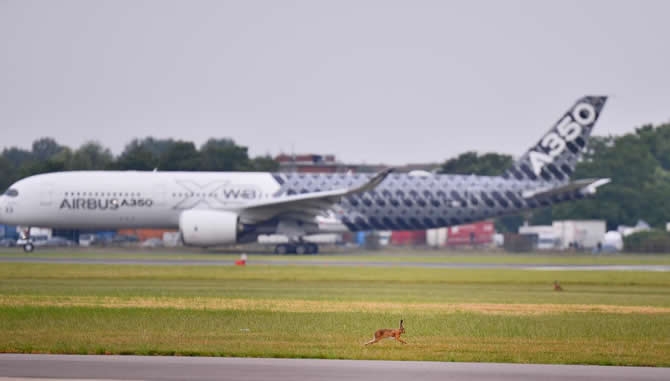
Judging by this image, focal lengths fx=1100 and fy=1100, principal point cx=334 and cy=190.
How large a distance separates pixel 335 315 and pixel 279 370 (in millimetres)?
8790

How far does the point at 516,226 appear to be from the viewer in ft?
397

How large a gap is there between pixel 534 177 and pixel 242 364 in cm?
4748

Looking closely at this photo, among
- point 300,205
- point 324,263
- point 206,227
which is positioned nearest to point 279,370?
point 324,263

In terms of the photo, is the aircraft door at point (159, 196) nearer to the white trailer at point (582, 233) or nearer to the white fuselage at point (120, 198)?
the white fuselage at point (120, 198)

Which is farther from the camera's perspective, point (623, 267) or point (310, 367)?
point (623, 267)

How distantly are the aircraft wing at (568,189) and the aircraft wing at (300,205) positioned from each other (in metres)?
9.09

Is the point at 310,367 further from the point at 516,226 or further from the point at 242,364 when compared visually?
the point at 516,226

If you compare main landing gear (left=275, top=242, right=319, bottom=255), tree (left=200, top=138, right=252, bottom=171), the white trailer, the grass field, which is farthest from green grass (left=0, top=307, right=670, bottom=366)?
tree (left=200, top=138, right=252, bottom=171)

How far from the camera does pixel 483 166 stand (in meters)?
115

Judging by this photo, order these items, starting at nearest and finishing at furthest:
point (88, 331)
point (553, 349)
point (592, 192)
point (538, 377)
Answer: point (538, 377)
point (553, 349)
point (88, 331)
point (592, 192)

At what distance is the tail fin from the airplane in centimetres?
6

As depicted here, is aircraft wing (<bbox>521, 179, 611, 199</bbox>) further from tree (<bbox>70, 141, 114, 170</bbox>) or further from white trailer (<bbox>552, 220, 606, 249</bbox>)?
tree (<bbox>70, 141, 114, 170</bbox>)

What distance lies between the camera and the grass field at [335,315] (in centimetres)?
1875

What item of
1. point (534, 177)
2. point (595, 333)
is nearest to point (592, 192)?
point (534, 177)
